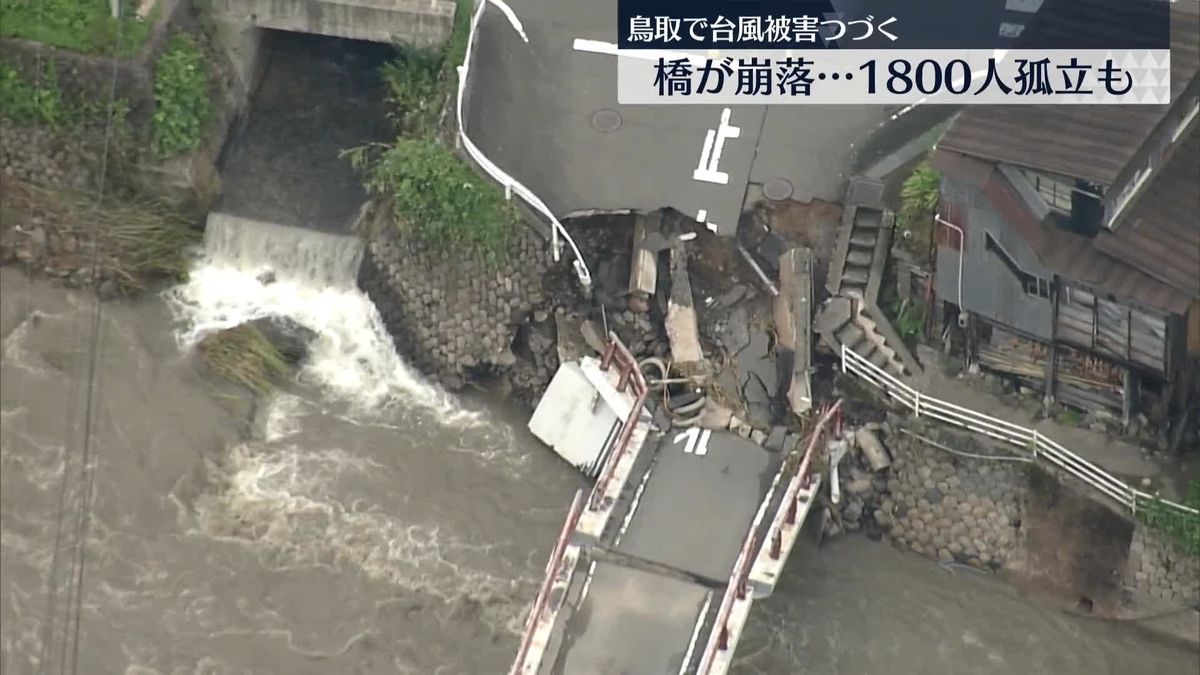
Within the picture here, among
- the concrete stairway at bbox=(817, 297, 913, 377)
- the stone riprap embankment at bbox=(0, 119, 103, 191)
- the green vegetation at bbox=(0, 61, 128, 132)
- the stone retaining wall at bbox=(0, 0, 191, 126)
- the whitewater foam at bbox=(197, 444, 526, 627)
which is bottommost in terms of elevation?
the whitewater foam at bbox=(197, 444, 526, 627)

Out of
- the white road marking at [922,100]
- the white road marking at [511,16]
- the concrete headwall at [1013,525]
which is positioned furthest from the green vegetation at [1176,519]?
the white road marking at [511,16]

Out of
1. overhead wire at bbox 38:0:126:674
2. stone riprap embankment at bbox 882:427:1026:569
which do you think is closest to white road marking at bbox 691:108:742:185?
stone riprap embankment at bbox 882:427:1026:569

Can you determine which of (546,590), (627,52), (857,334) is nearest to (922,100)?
(857,334)

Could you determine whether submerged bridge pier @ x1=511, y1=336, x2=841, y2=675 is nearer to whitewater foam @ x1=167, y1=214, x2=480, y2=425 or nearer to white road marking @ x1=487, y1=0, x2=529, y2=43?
whitewater foam @ x1=167, y1=214, x2=480, y2=425

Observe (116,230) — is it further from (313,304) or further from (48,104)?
(313,304)

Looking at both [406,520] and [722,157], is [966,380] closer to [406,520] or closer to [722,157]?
[722,157]

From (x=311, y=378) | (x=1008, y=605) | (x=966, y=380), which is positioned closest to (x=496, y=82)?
(x=311, y=378)

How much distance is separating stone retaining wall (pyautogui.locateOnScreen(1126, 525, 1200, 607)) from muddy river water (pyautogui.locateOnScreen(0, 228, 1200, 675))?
0.99 m

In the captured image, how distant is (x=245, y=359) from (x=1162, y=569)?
724 inches

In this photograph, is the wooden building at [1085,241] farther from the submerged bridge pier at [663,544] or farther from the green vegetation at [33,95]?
→ the green vegetation at [33,95]

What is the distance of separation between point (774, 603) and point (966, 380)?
18.6 feet

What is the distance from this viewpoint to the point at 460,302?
31656 mm

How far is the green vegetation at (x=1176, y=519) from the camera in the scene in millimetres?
27219

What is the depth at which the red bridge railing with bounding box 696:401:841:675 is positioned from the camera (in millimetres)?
25734
